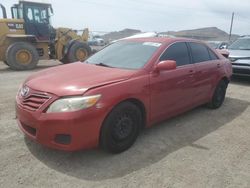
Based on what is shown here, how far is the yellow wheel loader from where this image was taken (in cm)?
1143

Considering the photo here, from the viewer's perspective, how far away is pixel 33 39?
1203 cm

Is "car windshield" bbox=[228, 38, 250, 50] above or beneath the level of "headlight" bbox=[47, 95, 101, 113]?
above

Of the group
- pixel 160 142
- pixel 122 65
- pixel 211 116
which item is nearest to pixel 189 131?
pixel 160 142

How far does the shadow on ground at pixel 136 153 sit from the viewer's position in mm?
3174

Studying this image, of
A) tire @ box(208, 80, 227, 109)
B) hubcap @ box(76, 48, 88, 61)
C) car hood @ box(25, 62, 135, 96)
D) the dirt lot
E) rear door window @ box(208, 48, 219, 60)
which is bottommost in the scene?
the dirt lot

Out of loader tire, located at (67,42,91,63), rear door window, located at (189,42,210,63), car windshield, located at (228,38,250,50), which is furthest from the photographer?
loader tire, located at (67,42,91,63)

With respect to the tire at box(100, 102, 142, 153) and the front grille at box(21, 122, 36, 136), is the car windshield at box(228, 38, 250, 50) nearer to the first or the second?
the tire at box(100, 102, 142, 153)

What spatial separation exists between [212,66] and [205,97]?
0.64 m

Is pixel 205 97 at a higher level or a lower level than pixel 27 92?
lower

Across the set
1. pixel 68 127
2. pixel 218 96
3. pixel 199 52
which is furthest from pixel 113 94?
pixel 218 96

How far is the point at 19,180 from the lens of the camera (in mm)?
2938

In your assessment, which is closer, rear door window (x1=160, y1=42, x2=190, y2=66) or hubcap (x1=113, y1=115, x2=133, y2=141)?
hubcap (x1=113, y1=115, x2=133, y2=141)

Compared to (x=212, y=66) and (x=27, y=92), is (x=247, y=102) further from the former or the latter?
(x=27, y=92)

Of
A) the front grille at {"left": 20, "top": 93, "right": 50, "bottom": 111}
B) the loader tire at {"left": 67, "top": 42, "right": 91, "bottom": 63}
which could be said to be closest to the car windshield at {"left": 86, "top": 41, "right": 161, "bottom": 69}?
the front grille at {"left": 20, "top": 93, "right": 50, "bottom": 111}
